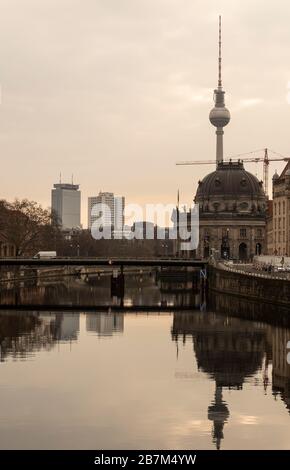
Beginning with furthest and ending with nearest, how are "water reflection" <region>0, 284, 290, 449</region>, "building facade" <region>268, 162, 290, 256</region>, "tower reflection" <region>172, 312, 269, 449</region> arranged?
Result: 1. "building facade" <region>268, 162, 290, 256</region>
2. "tower reflection" <region>172, 312, 269, 449</region>
3. "water reflection" <region>0, 284, 290, 449</region>

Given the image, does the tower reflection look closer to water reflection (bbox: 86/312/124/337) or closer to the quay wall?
water reflection (bbox: 86/312/124/337)

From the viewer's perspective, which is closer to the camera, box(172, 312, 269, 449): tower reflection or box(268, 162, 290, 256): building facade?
box(172, 312, 269, 449): tower reflection

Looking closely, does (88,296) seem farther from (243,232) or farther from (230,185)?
(230,185)

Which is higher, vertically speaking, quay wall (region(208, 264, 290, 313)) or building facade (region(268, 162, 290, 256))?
building facade (region(268, 162, 290, 256))

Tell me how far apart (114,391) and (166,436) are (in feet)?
28.7

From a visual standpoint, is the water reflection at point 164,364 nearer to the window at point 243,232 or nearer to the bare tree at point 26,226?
the bare tree at point 26,226

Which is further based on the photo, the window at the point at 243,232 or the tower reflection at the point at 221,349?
the window at the point at 243,232

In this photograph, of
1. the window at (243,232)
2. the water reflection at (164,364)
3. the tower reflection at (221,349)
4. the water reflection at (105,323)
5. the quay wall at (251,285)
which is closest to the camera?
the water reflection at (164,364)

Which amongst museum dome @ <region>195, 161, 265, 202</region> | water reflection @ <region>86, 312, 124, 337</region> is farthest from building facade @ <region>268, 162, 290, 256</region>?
water reflection @ <region>86, 312, 124, 337</region>

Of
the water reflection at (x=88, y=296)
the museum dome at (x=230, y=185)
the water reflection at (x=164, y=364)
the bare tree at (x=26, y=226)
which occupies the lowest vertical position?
the water reflection at (x=164, y=364)

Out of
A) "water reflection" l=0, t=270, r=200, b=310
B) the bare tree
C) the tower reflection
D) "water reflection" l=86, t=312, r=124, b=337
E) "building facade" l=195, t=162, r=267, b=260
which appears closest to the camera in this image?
the tower reflection

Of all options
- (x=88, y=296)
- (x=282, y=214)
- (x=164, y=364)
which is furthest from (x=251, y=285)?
(x=282, y=214)

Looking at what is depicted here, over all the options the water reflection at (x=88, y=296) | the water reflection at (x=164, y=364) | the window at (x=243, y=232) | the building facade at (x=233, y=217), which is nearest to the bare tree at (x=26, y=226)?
the water reflection at (x=88, y=296)

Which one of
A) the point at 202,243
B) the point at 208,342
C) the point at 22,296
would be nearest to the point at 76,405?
the point at 208,342
